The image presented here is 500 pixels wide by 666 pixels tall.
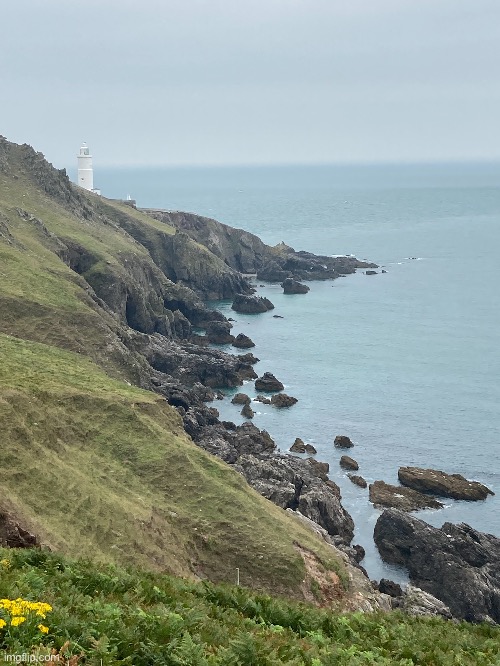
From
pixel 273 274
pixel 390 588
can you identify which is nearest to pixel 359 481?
pixel 390 588

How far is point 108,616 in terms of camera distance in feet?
57.7

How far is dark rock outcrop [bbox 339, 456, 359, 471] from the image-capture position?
256ft

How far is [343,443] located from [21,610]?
70.3m

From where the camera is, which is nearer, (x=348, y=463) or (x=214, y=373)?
(x=348, y=463)

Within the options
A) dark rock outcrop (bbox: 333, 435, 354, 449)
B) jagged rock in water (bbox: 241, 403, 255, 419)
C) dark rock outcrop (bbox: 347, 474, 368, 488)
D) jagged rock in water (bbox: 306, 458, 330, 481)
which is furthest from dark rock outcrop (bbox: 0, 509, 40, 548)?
jagged rock in water (bbox: 241, 403, 255, 419)

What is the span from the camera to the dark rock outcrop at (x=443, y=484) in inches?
2864

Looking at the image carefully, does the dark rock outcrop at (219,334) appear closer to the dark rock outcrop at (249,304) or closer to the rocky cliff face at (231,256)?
the dark rock outcrop at (249,304)

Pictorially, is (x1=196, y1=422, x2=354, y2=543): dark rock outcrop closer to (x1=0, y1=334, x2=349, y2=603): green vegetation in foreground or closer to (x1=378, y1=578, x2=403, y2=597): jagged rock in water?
(x1=378, y1=578, x2=403, y2=597): jagged rock in water

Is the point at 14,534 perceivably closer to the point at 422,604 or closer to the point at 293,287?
the point at 422,604

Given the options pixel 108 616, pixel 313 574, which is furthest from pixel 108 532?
pixel 108 616

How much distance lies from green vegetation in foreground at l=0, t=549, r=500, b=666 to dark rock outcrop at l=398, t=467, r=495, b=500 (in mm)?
46382

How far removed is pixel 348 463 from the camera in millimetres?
78312

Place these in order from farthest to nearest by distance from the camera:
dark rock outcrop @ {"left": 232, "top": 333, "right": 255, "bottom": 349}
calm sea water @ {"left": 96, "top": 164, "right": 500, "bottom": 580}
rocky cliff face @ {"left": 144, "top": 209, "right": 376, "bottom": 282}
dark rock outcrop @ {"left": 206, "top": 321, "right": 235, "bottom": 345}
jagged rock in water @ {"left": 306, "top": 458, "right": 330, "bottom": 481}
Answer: rocky cliff face @ {"left": 144, "top": 209, "right": 376, "bottom": 282}, dark rock outcrop @ {"left": 206, "top": 321, "right": 235, "bottom": 345}, dark rock outcrop @ {"left": 232, "top": 333, "right": 255, "bottom": 349}, calm sea water @ {"left": 96, "top": 164, "right": 500, "bottom": 580}, jagged rock in water @ {"left": 306, "top": 458, "right": 330, "bottom": 481}


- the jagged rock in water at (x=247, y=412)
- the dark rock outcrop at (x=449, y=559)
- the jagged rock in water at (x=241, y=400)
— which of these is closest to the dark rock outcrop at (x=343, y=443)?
the jagged rock in water at (x=247, y=412)
